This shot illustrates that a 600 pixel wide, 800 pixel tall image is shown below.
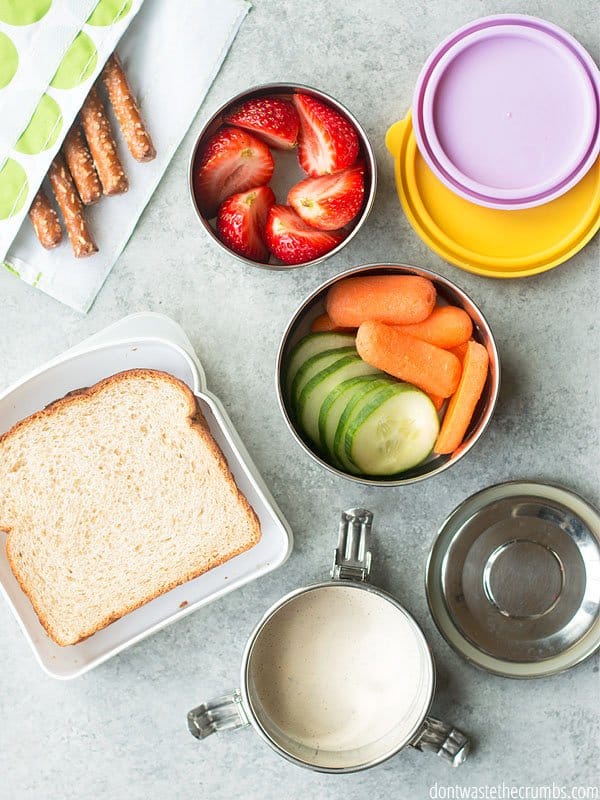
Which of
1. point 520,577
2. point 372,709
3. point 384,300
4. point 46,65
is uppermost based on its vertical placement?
point 46,65

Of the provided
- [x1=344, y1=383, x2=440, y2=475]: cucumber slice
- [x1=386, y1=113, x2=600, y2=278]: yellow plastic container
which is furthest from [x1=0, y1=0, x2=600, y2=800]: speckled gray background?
[x1=344, y1=383, x2=440, y2=475]: cucumber slice

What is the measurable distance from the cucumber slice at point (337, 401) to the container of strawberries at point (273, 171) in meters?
0.18

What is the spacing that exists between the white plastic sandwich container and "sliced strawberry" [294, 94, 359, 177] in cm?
32

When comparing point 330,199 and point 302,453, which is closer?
point 330,199

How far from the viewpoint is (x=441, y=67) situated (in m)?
1.08

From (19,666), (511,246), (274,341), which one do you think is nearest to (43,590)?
(19,666)

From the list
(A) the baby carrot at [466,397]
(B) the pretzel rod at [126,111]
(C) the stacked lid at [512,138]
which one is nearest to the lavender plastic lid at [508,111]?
(C) the stacked lid at [512,138]

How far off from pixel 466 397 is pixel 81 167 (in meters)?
0.66

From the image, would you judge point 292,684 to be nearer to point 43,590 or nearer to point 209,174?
point 43,590

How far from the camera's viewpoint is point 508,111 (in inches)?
42.7

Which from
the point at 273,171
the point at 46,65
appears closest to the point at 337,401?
the point at 273,171

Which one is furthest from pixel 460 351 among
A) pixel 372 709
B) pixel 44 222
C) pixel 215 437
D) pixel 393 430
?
pixel 44 222

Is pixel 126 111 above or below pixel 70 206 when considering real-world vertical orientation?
above

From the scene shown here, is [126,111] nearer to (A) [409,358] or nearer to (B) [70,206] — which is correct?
(B) [70,206]
